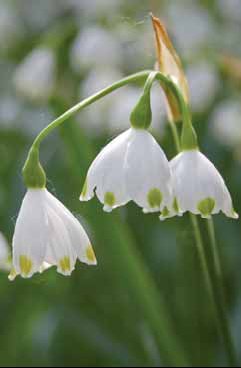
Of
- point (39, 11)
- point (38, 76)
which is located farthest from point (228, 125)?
point (39, 11)

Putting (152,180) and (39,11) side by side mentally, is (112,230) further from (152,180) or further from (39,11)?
(39,11)

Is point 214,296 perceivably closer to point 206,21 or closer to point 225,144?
point 225,144

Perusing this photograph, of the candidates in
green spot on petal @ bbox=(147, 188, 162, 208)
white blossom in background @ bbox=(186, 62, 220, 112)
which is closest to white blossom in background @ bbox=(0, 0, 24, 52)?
white blossom in background @ bbox=(186, 62, 220, 112)

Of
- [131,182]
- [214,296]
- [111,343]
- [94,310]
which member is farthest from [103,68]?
[131,182]

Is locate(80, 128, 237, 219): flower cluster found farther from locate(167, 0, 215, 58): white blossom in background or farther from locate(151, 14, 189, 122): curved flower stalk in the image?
locate(167, 0, 215, 58): white blossom in background

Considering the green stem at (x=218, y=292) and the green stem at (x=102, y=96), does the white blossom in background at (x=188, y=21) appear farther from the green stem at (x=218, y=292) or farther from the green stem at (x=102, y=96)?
the green stem at (x=102, y=96)
